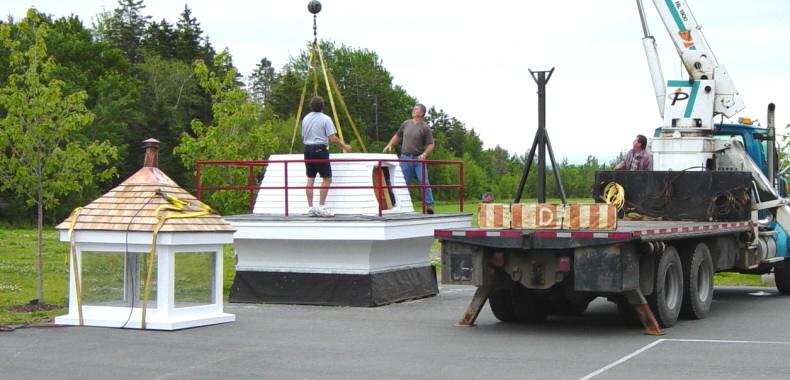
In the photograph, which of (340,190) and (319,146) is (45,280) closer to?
Result: (340,190)

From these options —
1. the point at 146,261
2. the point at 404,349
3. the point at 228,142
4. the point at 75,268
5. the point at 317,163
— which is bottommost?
the point at 404,349

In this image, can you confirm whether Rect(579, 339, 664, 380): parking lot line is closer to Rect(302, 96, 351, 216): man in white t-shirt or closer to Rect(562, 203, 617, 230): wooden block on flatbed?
Rect(562, 203, 617, 230): wooden block on flatbed

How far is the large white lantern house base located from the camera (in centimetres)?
1473

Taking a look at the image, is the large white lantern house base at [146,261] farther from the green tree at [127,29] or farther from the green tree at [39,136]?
the green tree at [127,29]

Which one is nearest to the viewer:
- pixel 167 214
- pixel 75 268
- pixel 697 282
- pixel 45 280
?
pixel 167 214

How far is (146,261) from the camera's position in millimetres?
15016

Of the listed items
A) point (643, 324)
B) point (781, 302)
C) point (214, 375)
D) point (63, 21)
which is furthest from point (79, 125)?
point (63, 21)

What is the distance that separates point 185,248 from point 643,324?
5.89 metres

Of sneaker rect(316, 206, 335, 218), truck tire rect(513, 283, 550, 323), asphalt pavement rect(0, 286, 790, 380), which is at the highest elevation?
sneaker rect(316, 206, 335, 218)

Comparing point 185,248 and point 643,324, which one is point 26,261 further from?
point 643,324

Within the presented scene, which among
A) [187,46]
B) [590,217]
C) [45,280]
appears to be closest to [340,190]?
[590,217]

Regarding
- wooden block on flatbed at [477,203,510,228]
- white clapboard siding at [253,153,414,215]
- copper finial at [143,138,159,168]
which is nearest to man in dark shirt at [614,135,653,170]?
white clapboard siding at [253,153,414,215]

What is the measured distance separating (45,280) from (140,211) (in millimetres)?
7551

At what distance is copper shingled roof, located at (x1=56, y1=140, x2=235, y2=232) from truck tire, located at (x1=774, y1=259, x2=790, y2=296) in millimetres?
9900
